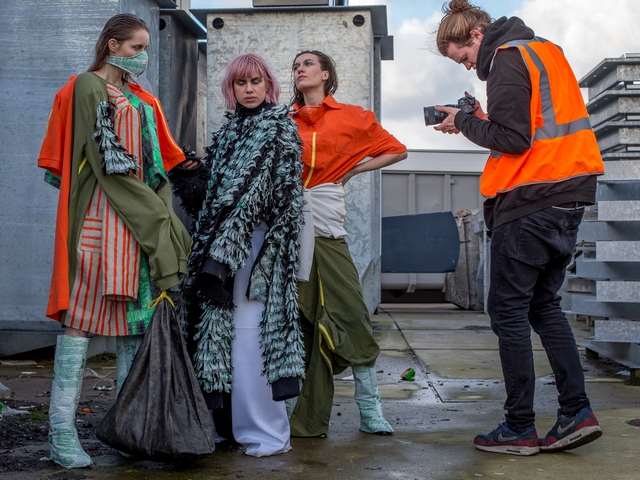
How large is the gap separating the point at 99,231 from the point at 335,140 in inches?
48.0

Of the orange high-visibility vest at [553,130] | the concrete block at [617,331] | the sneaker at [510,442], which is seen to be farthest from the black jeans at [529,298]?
the concrete block at [617,331]

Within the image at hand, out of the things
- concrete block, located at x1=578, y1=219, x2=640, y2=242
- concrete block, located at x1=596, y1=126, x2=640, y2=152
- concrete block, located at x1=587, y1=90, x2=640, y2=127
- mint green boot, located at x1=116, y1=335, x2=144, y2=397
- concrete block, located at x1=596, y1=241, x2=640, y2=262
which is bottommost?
mint green boot, located at x1=116, y1=335, x2=144, y2=397

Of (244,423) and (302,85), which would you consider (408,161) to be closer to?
(302,85)

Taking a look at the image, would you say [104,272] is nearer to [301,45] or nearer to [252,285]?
[252,285]

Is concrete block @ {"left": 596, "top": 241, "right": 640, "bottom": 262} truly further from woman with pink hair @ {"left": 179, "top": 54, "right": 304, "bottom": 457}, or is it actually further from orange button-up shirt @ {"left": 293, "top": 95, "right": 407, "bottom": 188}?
woman with pink hair @ {"left": 179, "top": 54, "right": 304, "bottom": 457}

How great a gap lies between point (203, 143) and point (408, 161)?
610 cm

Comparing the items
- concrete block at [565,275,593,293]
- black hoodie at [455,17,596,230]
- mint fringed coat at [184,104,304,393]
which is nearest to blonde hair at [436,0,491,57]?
black hoodie at [455,17,596,230]

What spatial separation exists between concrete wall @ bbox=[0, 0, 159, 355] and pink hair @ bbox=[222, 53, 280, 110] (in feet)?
7.23

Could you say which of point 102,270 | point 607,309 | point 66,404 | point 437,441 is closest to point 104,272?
point 102,270

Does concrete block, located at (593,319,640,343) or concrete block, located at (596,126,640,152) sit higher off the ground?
concrete block, located at (596,126,640,152)

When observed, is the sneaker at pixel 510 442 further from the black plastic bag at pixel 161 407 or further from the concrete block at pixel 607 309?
the concrete block at pixel 607 309

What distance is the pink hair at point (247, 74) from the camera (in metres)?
3.25

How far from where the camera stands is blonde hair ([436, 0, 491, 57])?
10.4 ft

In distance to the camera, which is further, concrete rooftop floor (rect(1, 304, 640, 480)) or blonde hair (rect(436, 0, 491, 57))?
blonde hair (rect(436, 0, 491, 57))
